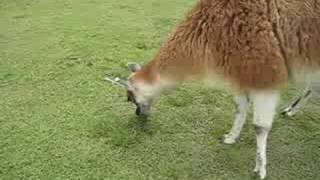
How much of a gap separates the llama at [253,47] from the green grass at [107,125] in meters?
0.42

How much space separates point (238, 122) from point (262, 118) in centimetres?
56

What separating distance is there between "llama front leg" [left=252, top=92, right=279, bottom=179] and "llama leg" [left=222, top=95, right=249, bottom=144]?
1.33 ft

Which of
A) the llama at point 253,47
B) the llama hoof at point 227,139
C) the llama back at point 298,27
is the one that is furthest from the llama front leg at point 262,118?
the llama hoof at point 227,139

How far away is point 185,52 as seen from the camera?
3320 millimetres

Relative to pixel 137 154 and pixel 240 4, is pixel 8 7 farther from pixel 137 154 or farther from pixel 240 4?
pixel 240 4

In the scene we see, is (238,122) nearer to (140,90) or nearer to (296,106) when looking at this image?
(296,106)

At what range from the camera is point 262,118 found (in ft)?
10.7

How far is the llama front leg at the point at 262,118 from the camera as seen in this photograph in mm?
3168

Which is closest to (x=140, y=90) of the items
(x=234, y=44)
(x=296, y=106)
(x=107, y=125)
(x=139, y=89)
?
(x=139, y=89)

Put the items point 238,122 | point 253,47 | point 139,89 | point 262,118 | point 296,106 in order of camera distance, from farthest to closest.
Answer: point 296,106 < point 238,122 < point 139,89 < point 262,118 < point 253,47

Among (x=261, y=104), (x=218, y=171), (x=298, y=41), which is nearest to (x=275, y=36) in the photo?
(x=298, y=41)

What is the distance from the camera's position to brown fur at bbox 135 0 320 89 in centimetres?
305

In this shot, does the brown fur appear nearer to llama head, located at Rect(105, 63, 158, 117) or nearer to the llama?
the llama

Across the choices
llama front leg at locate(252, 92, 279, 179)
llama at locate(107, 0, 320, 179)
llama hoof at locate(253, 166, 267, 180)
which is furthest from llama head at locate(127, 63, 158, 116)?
llama hoof at locate(253, 166, 267, 180)
